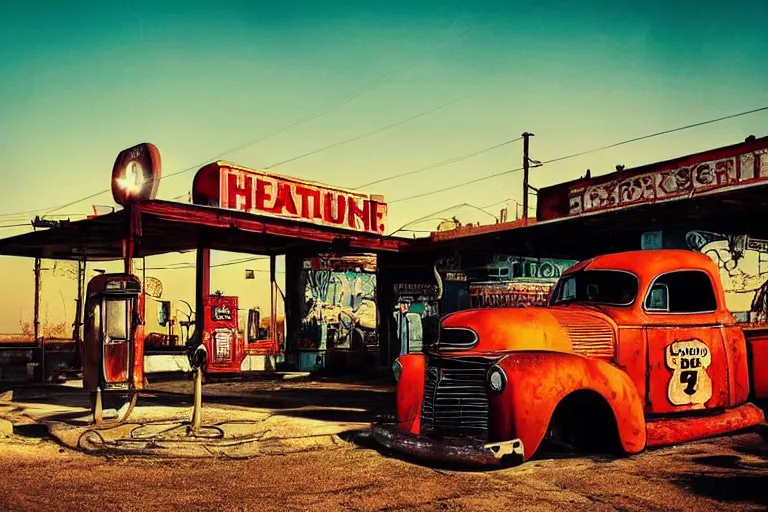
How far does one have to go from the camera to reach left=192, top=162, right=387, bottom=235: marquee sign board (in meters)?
20.8

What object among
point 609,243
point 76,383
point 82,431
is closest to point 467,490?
point 82,431

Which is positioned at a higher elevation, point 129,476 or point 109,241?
point 109,241

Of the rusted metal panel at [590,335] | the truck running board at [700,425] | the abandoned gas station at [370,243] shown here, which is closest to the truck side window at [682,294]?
the rusted metal panel at [590,335]

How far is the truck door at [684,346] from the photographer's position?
776cm

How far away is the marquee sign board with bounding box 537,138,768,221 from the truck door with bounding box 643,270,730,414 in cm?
680

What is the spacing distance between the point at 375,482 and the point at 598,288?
11.4 ft

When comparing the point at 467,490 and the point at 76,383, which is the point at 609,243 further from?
the point at 76,383

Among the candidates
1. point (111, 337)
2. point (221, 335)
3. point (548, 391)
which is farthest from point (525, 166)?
point (548, 391)

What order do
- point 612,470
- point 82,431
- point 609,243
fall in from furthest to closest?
point 609,243 → point 82,431 → point 612,470

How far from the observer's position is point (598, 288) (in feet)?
27.5

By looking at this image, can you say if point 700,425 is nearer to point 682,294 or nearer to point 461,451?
point 682,294

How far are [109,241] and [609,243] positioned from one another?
13.2 m

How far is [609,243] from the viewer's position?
16.9m

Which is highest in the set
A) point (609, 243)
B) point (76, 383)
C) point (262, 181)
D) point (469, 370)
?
point (262, 181)
